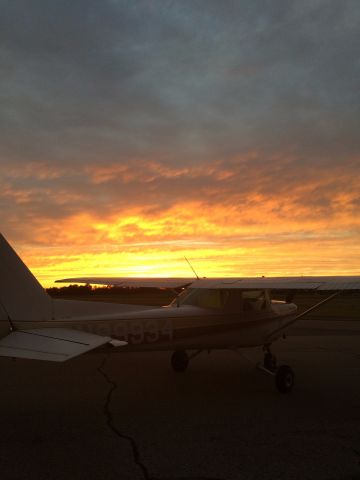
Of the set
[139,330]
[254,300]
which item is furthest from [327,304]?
[139,330]

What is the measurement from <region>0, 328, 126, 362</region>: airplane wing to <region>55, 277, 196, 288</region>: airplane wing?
3.72 metres

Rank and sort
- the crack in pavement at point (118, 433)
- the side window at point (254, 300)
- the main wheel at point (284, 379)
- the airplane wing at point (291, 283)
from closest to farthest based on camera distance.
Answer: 1. the crack in pavement at point (118, 433)
2. the main wheel at point (284, 379)
3. the airplane wing at point (291, 283)
4. the side window at point (254, 300)

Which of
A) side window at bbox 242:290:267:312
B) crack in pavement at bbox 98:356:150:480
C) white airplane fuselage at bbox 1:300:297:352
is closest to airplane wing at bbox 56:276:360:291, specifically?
side window at bbox 242:290:267:312

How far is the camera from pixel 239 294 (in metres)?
9.09

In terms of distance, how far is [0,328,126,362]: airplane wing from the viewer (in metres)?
5.32

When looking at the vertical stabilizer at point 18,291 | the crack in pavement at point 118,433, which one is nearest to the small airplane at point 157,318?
the vertical stabilizer at point 18,291

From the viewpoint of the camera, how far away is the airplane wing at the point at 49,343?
532 cm

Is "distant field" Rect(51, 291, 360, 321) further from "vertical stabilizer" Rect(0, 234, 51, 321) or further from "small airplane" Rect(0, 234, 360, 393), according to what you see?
"vertical stabilizer" Rect(0, 234, 51, 321)

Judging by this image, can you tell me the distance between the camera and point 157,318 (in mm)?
7898

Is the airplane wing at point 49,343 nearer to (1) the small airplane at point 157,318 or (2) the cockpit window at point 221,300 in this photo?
(1) the small airplane at point 157,318

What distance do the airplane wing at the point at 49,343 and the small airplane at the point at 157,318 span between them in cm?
1

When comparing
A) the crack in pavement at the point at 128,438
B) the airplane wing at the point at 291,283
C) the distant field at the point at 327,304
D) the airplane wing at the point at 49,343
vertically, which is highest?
the airplane wing at the point at 291,283

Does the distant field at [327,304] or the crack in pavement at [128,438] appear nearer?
→ the crack in pavement at [128,438]

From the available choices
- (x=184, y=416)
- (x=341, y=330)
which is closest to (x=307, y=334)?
(x=341, y=330)
